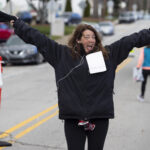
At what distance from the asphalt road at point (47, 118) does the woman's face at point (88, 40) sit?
103 inches

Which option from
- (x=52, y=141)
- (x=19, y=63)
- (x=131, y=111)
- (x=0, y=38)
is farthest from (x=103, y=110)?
(x=0, y=38)

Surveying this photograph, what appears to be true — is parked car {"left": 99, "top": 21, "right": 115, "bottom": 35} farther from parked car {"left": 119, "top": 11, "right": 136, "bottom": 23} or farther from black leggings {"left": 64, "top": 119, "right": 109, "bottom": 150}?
black leggings {"left": 64, "top": 119, "right": 109, "bottom": 150}

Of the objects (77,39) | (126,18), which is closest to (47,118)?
(77,39)

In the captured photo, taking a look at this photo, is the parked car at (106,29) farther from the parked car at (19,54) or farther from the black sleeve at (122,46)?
the black sleeve at (122,46)

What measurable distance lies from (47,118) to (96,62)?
14.9 feet

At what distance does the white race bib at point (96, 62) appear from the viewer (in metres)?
3.66

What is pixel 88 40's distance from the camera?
12.3ft

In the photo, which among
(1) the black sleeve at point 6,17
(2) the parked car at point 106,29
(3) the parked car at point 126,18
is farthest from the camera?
(3) the parked car at point 126,18

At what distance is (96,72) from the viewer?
367 cm

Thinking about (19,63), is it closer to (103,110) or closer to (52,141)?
(52,141)

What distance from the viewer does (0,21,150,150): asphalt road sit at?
636 centimetres

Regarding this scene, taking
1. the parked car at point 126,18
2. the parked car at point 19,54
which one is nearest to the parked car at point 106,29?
the parked car at point 19,54

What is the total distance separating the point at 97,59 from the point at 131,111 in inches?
206

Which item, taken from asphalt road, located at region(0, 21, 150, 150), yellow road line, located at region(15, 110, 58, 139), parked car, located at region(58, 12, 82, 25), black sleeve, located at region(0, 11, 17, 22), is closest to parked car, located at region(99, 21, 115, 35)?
parked car, located at region(58, 12, 82, 25)
